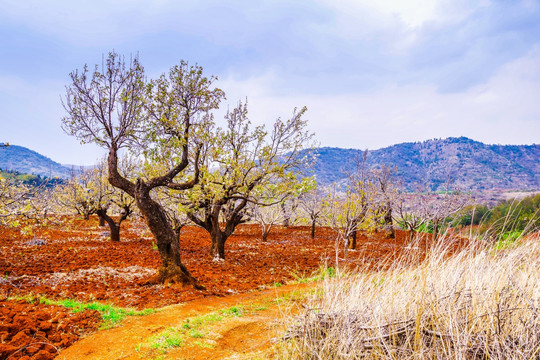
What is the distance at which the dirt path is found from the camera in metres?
5.19

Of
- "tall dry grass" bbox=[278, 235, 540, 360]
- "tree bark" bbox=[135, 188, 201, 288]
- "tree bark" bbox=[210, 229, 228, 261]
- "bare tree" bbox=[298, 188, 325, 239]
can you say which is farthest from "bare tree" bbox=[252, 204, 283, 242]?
"tall dry grass" bbox=[278, 235, 540, 360]

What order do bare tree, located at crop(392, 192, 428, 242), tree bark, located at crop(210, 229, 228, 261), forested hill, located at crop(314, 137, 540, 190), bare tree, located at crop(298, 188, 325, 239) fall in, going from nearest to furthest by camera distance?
tree bark, located at crop(210, 229, 228, 261) < bare tree, located at crop(392, 192, 428, 242) < bare tree, located at crop(298, 188, 325, 239) < forested hill, located at crop(314, 137, 540, 190)

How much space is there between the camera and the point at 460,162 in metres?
158

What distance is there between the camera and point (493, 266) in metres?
4.68

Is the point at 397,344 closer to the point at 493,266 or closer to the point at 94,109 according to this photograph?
the point at 493,266

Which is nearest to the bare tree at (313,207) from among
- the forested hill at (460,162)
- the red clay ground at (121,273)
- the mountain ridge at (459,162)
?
the red clay ground at (121,273)

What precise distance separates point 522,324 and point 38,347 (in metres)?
6.91

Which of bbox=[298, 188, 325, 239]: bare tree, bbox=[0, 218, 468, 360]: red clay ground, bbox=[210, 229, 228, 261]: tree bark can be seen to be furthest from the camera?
bbox=[298, 188, 325, 239]: bare tree

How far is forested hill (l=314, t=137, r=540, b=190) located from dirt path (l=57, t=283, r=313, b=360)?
124316mm

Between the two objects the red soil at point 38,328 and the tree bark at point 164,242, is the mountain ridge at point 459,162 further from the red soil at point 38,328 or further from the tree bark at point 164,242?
the red soil at point 38,328

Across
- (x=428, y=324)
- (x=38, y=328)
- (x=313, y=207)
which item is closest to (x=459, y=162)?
(x=313, y=207)

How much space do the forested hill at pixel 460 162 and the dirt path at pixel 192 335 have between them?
124316mm

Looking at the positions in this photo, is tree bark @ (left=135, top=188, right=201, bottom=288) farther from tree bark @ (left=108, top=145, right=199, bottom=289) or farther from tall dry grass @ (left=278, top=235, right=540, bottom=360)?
tall dry grass @ (left=278, top=235, right=540, bottom=360)

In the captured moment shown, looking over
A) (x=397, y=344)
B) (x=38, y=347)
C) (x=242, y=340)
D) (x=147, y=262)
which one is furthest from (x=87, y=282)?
(x=397, y=344)
